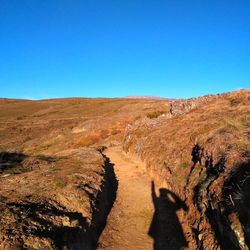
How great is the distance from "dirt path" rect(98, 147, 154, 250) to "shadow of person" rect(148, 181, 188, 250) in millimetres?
255

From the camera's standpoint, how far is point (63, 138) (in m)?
45.8

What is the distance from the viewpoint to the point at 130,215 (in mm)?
13336

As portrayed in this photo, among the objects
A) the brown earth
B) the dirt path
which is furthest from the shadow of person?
the dirt path

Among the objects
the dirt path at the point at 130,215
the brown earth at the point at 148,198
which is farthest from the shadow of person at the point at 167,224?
the dirt path at the point at 130,215

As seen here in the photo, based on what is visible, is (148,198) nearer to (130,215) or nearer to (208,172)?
(130,215)

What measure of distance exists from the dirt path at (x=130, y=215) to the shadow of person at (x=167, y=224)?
10.1 inches

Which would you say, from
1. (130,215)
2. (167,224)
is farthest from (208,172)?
(130,215)

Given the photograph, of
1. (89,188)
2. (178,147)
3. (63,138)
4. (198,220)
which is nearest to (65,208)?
(89,188)

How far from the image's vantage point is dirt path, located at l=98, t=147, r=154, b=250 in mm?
10770

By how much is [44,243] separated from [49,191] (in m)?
3.82

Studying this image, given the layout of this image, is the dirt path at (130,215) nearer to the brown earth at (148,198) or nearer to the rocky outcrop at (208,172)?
the brown earth at (148,198)

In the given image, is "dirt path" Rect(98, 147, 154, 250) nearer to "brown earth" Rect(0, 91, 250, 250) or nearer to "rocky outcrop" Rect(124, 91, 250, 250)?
"brown earth" Rect(0, 91, 250, 250)

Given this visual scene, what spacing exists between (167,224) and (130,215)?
5.92ft

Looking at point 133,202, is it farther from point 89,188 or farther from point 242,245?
point 242,245
